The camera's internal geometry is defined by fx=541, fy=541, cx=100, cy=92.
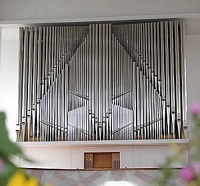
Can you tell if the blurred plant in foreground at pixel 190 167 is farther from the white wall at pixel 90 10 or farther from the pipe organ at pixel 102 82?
the white wall at pixel 90 10

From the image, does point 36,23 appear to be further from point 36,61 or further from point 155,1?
point 155,1

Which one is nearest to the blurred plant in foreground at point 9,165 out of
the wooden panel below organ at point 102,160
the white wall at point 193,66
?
the wooden panel below organ at point 102,160

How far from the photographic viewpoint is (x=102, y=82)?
10.2 m

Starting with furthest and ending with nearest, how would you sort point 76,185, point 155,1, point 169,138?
point 155,1 < point 169,138 < point 76,185

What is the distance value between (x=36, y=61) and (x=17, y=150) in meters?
10.1

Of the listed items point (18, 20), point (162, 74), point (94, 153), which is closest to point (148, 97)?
point (162, 74)

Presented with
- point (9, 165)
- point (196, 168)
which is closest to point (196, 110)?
point (196, 168)

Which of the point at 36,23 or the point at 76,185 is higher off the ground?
the point at 36,23

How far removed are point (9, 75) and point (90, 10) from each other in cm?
223

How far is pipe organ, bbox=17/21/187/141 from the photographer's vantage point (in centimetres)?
980

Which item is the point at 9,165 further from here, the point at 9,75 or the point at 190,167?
the point at 9,75

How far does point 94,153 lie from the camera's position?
10062 millimetres

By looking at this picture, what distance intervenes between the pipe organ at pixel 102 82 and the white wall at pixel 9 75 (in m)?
0.72

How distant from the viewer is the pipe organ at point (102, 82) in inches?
386
